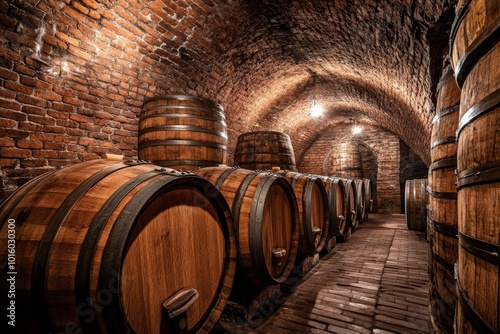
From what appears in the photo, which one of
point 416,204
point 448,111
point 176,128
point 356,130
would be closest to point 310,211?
point 448,111

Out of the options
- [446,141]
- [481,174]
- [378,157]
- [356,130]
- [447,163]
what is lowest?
[481,174]

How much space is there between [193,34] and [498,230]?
4650 millimetres

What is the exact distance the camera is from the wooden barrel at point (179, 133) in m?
2.82

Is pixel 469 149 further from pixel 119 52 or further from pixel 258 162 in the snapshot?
pixel 119 52

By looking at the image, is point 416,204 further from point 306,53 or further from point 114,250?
point 114,250

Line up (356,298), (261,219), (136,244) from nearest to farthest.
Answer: (136,244)
(261,219)
(356,298)

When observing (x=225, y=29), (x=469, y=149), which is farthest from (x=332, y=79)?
(x=469, y=149)

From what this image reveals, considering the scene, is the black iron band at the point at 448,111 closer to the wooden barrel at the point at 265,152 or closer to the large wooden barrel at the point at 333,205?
the large wooden barrel at the point at 333,205

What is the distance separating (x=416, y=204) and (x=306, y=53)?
459cm

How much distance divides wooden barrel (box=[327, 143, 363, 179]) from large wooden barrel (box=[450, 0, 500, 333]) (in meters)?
8.40

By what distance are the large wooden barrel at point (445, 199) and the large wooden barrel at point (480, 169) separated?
722 millimetres

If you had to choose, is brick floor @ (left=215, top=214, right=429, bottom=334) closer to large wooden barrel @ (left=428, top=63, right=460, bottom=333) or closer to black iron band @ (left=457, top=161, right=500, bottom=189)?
large wooden barrel @ (left=428, top=63, right=460, bottom=333)

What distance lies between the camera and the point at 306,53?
5945 mm

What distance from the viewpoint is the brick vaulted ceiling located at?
116 inches
